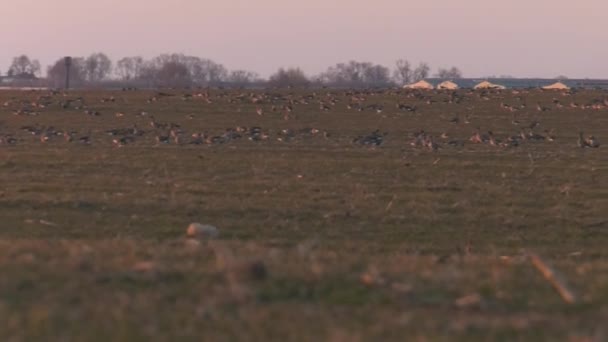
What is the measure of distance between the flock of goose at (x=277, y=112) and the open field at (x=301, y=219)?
0.18 m

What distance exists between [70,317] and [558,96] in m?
46.1

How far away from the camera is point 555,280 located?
300 inches

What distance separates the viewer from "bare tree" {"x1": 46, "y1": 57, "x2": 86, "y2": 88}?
109 metres

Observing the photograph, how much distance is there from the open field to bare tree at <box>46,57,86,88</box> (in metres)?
63.0

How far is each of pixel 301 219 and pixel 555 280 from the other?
979cm

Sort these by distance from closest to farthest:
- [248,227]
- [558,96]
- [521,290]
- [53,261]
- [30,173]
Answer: [521,290] → [53,261] → [248,227] → [30,173] → [558,96]

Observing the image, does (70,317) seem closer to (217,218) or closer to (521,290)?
(521,290)

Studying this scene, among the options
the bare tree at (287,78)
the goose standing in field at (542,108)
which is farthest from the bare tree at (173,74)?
the goose standing in field at (542,108)

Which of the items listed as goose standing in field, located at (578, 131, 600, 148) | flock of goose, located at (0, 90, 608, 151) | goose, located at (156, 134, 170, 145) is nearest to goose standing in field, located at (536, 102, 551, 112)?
flock of goose, located at (0, 90, 608, 151)

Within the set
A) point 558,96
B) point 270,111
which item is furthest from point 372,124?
point 558,96

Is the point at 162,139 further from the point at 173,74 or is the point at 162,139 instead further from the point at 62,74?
the point at 62,74

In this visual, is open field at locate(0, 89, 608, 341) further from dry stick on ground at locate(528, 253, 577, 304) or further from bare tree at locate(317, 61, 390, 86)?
bare tree at locate(317, 61, 390, 86)

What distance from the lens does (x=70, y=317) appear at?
6.12 m

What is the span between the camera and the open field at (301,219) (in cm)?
629
